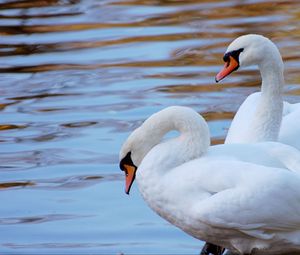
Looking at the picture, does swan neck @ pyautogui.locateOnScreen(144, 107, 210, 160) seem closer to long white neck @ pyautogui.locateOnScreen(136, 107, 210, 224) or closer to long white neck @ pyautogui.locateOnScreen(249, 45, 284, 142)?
long white neck @ pyautogui.locateOnScreen(136, 107, 210, 224)

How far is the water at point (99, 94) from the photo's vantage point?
24.1 ft

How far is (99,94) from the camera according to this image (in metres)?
10.7

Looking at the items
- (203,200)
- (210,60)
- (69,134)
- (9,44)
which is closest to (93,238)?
(203,200)

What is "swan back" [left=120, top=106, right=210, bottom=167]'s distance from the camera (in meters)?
6.45

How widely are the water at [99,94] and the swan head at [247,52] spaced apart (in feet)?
3.37

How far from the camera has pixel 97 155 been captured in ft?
28.8

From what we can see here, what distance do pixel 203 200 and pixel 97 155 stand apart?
9.07 feet

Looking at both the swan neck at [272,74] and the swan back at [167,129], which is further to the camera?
the swan neck at [272,74]

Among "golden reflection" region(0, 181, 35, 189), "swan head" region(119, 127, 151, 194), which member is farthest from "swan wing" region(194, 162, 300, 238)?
"golden reflection" region(0, 181, 35, 189)

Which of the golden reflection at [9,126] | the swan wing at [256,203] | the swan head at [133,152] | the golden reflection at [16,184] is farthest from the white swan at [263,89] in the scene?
the golden reflection at [9,126]

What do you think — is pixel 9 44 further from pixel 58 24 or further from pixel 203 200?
pixel 203 200

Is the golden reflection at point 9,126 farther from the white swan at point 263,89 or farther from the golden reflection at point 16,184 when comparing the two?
the white swan at point 263,89

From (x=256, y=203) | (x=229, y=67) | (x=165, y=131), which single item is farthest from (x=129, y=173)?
(x=229, y=67)

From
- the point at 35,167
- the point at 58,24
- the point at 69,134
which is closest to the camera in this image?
the point at 35,167
